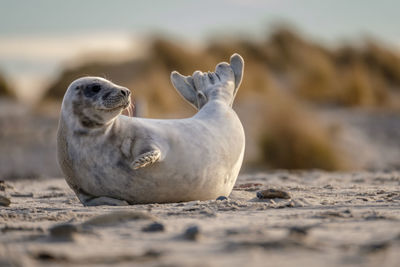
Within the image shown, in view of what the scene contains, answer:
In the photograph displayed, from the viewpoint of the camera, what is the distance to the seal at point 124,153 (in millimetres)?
5465

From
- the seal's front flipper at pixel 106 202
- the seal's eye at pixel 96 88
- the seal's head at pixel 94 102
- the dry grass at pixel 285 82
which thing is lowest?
the seal's front flipper at pixel 106 202

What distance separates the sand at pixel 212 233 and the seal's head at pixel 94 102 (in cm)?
69

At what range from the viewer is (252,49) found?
2970cm

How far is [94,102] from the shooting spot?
17.9ft

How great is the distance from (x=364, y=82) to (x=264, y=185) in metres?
15.5

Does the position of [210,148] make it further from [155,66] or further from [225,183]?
[155,66]

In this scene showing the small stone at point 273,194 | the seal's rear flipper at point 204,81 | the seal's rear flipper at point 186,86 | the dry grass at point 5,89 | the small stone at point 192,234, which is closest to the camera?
the small stone at point 192,234

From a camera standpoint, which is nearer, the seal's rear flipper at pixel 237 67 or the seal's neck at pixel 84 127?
the seal's neck at pixel 84 127

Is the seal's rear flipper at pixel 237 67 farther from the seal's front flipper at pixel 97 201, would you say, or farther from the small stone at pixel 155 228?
the small stone at pixel 155 228

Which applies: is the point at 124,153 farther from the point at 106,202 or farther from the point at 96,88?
the point at 96,88

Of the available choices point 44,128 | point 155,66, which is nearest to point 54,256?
point 44,128

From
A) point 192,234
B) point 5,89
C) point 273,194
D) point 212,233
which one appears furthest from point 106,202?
point 5,89

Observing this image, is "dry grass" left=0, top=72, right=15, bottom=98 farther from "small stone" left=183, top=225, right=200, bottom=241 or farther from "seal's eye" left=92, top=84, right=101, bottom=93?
"small stone" left=183, top=225, right=200, bottom=241

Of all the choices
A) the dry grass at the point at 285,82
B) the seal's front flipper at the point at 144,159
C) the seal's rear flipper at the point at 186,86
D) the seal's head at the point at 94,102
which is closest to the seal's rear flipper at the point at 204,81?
the seal's rear flipper at the point at 186,86
